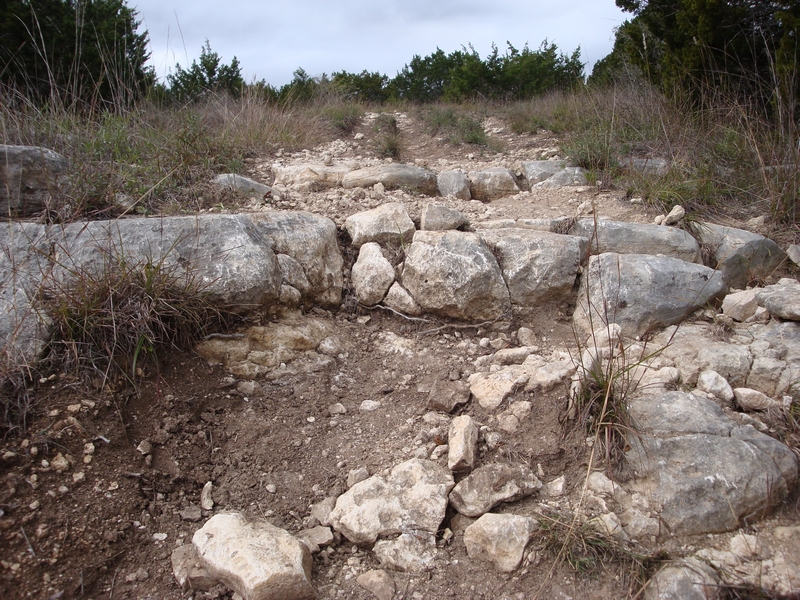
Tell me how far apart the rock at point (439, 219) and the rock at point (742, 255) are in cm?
147

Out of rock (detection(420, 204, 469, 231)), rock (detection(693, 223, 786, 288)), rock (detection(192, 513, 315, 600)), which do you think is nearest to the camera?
rock (detection(192, 513, 315, 600))

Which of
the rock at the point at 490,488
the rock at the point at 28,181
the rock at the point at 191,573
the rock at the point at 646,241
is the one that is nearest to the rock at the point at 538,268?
the rock at the point at 646,241

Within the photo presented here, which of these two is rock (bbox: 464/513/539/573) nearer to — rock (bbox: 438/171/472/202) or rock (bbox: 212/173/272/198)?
rock (bbox: 212/173/272/198)

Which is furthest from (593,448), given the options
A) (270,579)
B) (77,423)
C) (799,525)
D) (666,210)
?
(666,210)

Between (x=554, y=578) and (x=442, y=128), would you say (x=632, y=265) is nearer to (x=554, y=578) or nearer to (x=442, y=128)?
(x=554, y=578)

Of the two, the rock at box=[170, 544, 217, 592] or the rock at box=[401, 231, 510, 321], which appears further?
the rock at box=[401, 231, 510, 321]

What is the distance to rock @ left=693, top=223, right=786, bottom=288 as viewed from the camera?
3.01m

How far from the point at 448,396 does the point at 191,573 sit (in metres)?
1.15

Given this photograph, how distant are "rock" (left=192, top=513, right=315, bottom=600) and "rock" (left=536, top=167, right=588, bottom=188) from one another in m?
3.44

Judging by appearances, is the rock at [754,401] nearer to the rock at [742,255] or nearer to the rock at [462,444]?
the rock at [742,255]

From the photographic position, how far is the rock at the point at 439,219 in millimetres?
3125

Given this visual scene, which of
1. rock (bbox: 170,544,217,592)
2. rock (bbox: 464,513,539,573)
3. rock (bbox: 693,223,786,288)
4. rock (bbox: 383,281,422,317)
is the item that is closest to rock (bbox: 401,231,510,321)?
rock (bbox: 383,281,422,317)

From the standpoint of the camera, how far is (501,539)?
1725 millimetres

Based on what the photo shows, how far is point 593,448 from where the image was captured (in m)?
1.93
